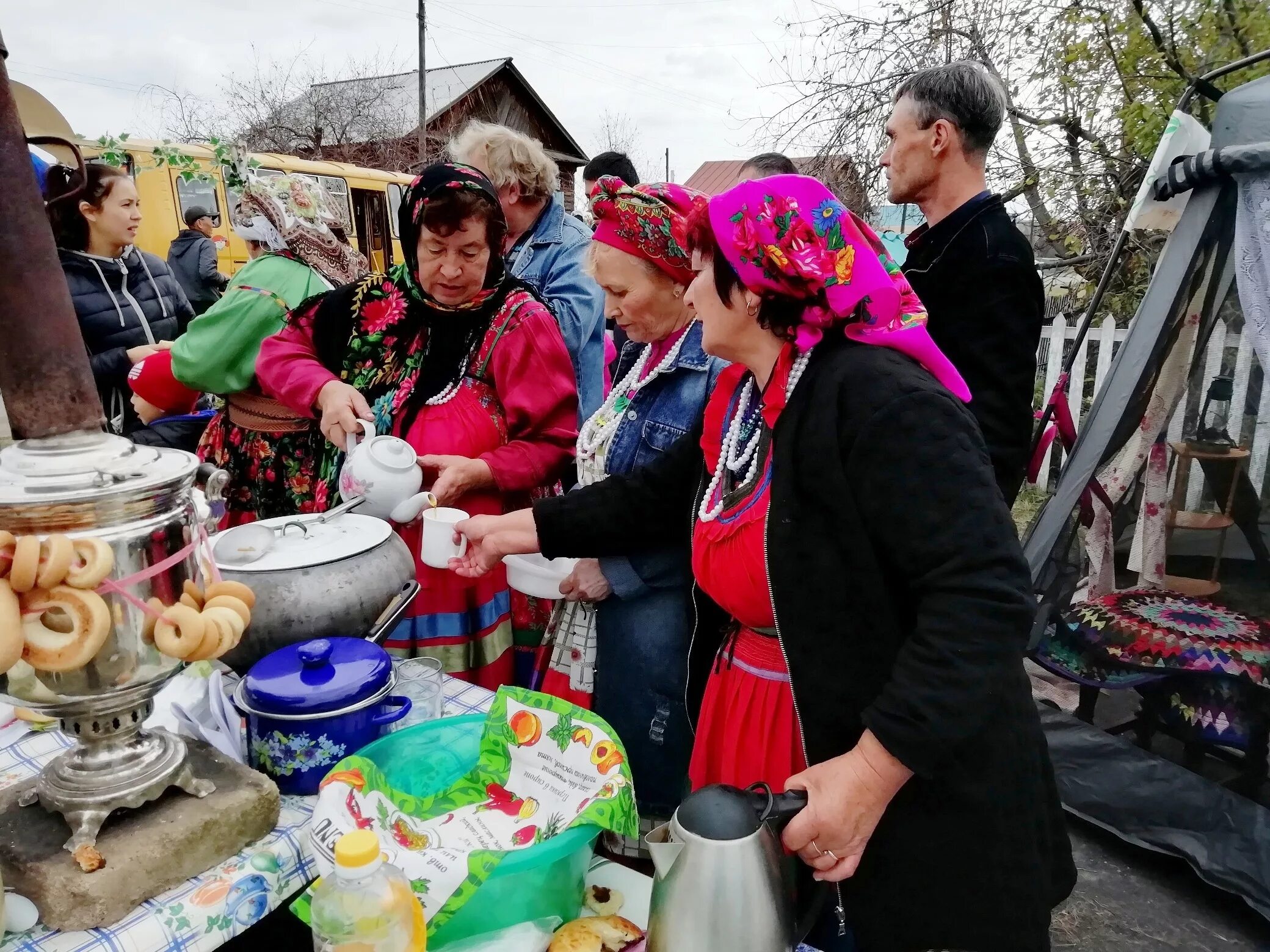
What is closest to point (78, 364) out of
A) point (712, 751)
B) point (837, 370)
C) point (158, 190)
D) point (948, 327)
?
point (837, 370)

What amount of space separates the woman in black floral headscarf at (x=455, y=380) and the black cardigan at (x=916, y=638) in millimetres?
979

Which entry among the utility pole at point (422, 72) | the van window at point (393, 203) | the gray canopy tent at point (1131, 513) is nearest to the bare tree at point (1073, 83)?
the gray canopy tent at point (1131, 513)

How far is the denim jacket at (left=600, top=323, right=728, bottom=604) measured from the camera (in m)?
1.81

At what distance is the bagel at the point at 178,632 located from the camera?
1007 millimetres

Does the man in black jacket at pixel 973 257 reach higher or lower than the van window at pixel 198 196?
lower

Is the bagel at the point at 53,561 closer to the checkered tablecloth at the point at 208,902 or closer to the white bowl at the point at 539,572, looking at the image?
the checkered tablecloth at the point at 208,902

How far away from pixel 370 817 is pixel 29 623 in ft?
1.51

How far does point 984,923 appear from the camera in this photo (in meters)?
1.26

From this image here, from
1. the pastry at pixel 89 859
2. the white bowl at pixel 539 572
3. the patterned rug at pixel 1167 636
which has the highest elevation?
the white bowl at pixel 539 572

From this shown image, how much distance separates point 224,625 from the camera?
41.6 inches

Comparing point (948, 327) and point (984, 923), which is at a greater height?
point (948, 327)

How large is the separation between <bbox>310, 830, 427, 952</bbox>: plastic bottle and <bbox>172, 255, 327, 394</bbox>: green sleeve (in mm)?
1947

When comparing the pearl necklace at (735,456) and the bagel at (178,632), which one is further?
the pearl necklace at (735,456)

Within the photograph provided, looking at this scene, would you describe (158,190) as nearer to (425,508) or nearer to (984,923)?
(425,508)
